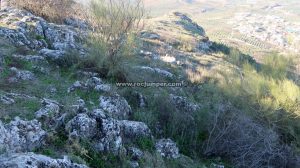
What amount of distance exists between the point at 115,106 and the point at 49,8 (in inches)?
338

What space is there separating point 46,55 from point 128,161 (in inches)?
184

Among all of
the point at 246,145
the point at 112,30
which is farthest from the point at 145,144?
the point at 112,30

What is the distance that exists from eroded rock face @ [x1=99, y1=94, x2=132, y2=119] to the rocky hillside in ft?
0.07

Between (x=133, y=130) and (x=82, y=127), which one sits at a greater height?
(x=82, y=127)

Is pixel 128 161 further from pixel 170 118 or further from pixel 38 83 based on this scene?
pixel 38 83

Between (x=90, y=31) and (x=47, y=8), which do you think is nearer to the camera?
(x=90, y=31)

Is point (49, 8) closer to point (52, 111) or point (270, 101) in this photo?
point (52, 111)

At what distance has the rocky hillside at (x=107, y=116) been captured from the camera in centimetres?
495

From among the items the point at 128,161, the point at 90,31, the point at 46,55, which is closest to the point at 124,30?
the point at 90,31

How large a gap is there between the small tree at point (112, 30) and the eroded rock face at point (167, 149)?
2920mm

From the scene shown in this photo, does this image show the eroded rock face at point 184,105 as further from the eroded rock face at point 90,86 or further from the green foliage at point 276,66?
the green foliage at point 276,66

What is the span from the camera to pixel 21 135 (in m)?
4.71

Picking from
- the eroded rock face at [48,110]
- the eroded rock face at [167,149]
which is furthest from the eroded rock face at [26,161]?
the eroded rock face at [167,149]

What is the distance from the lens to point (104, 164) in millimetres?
5098
